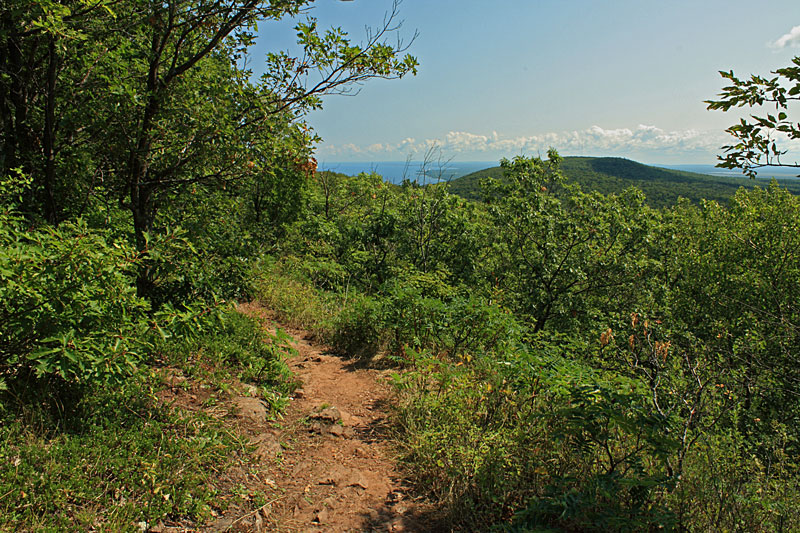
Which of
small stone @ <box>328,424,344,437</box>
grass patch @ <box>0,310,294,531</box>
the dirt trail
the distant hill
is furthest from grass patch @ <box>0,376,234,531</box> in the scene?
the distant hill

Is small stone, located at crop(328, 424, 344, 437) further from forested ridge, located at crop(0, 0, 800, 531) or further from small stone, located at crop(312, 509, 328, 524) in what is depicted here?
small stone, located at crop(312, 509, 328, 524)

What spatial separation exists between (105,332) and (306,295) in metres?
5.92

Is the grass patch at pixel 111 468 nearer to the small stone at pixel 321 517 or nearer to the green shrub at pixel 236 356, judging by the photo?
the small stone at pixel 321 517

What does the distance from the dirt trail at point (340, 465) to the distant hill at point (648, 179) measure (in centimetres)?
5691

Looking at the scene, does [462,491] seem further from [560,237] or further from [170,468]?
[560,237]

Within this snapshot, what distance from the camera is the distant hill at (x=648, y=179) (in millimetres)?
64688

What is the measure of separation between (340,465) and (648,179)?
104 metres

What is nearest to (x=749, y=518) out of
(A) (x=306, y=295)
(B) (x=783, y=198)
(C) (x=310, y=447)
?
(C) (x=310, y=447)

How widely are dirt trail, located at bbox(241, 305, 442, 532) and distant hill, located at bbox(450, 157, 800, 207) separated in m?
56.9

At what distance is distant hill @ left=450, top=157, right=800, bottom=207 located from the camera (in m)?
64.7

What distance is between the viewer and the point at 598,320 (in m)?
12.9

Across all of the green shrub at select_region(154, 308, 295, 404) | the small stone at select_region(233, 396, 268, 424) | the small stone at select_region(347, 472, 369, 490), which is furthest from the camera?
the green shrub at select_region(154, 308, 295, 404)

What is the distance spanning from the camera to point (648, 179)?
90938 mm

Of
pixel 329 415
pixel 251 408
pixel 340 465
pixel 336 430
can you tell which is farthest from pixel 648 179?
pixel 251 408
